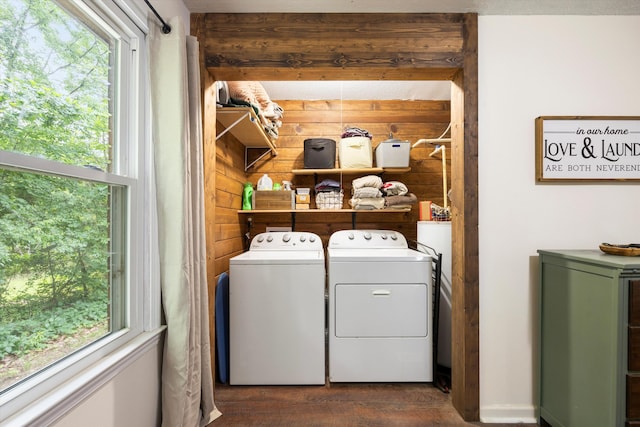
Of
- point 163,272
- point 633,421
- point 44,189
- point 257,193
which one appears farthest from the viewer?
point 257,193

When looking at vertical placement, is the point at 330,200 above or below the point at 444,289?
above

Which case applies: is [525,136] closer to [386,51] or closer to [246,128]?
[386,51]

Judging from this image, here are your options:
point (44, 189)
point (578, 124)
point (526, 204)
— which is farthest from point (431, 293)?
point (44, 189)

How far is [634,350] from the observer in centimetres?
134

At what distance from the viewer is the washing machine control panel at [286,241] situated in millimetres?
2768

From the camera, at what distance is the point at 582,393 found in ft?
4.97

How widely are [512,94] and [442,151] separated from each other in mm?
1096

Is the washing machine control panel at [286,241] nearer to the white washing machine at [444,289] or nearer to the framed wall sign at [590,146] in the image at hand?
the white washing machine at [444,289]

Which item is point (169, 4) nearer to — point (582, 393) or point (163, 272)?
point (163, 272)

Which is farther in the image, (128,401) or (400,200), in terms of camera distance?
(400,200)

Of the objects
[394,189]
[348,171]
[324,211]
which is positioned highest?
[348,171]

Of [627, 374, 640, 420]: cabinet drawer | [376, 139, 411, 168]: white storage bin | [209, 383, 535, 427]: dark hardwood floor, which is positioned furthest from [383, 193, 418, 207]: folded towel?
[627, 374, 640, 420]: cabinet drawer

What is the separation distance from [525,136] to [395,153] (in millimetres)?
1111

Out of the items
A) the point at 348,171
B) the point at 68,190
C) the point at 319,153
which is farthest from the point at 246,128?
the point at 68,190
